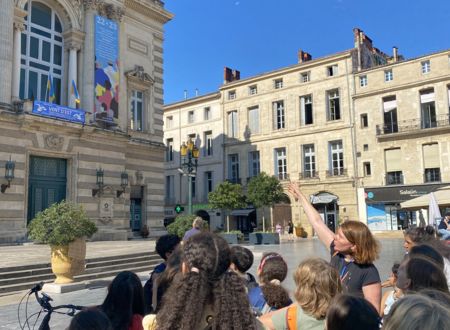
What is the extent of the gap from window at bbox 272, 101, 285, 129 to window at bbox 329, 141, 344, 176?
523 cm

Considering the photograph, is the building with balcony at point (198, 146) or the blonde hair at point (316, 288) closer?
the blonde hair at point (316, 288)

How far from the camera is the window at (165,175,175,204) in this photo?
47.1 metres

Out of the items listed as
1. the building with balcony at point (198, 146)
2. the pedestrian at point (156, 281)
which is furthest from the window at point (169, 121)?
the pedestrian at point (156, 281)

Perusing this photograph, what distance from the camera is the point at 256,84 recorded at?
41.6 metres

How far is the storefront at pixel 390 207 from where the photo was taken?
1289 inches

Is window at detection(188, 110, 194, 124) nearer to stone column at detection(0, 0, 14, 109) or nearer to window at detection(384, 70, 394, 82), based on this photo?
window at detection(384, 70, 394, 82)

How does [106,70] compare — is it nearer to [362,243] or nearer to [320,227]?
[320,227]

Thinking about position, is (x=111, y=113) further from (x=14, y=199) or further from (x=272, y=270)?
(x=272, y=270)

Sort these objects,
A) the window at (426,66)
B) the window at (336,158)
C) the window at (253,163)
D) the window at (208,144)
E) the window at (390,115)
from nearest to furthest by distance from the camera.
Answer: the window at (426,66) < the window at (390,115) < the window at (336,158) < the window at (253,163) < the window at (208,144)

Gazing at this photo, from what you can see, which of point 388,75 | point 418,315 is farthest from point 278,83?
point 418,315

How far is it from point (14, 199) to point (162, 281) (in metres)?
16.1

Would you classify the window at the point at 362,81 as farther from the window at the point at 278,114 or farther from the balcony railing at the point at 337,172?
the window at the point at 278,114

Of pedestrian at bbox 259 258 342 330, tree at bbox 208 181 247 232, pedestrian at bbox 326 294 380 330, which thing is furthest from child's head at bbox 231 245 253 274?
tree at bbox 208 181 247 232

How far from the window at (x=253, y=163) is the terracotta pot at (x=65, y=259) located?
31.8 meters
